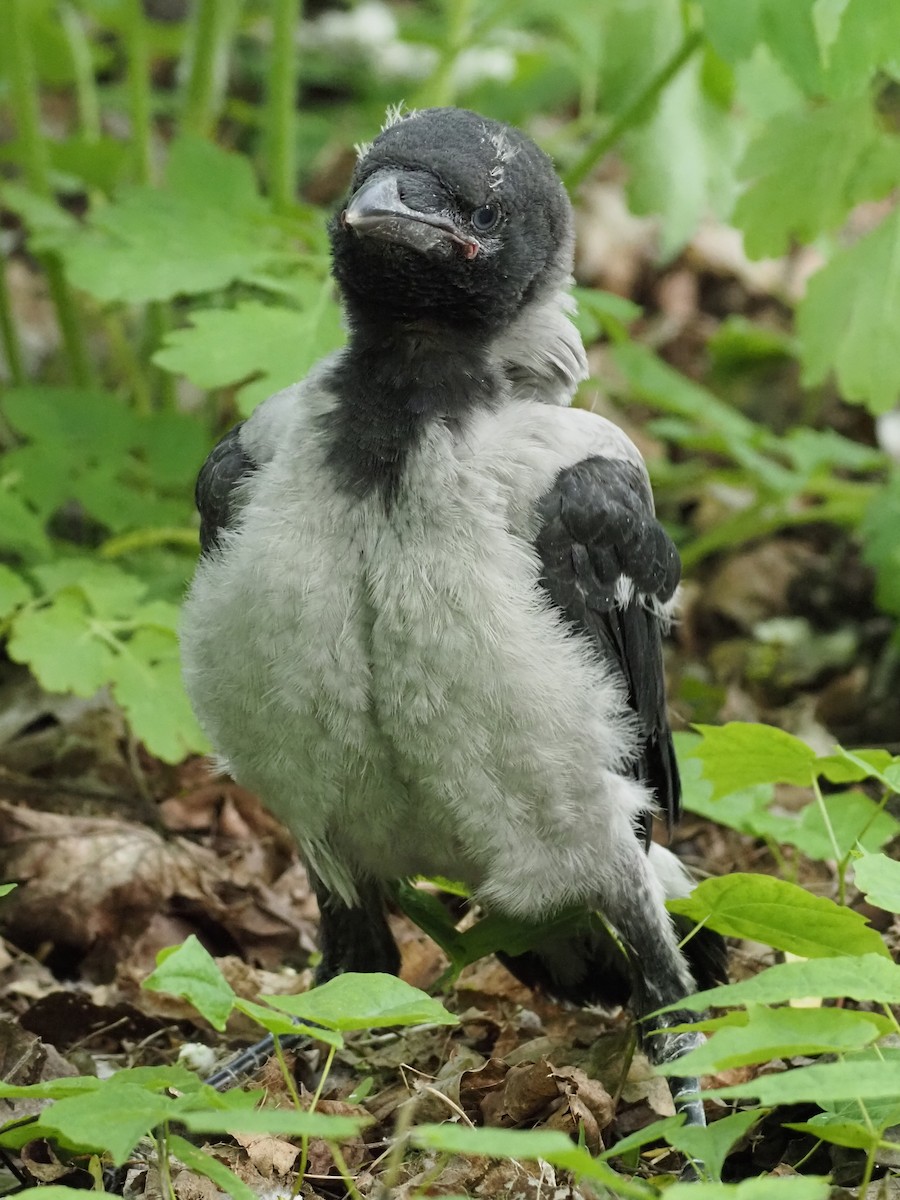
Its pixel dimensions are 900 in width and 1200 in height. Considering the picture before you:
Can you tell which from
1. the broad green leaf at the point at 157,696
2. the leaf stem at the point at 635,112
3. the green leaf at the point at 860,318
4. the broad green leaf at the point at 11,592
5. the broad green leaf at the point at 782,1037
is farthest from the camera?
the leaf stem at the point at 635,112

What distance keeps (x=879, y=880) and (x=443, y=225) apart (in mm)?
1729

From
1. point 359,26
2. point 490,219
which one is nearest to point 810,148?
point 490,219

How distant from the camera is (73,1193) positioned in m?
2.54

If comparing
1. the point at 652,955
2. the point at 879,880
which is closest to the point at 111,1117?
the point at 879,880

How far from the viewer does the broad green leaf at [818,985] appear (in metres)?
2.73

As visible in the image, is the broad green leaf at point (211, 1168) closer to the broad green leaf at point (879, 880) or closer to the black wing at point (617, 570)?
the broad green leaf at point (879, 880)

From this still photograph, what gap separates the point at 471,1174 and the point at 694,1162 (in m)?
0.50

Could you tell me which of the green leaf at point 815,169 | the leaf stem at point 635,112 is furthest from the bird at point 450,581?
the leaf stem at point 635,112

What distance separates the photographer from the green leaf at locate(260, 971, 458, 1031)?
2797 mm

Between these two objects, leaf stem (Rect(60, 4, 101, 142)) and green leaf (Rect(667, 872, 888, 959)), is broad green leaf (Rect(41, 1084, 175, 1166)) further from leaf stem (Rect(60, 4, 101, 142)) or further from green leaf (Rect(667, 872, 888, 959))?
leaf stem (Rect(60, 4, 101, 142))

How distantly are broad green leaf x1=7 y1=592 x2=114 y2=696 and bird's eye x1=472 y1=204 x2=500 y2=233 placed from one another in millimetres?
1762

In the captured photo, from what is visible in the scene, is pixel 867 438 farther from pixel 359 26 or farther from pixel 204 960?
pixel 204 960

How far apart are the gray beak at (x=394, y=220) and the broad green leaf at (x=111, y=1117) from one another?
6.20 feet

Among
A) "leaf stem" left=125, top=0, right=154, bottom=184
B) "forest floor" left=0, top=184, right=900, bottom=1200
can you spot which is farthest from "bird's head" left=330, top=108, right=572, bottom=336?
"leaf stem" left=125, top=0, right=154, bottom=184
